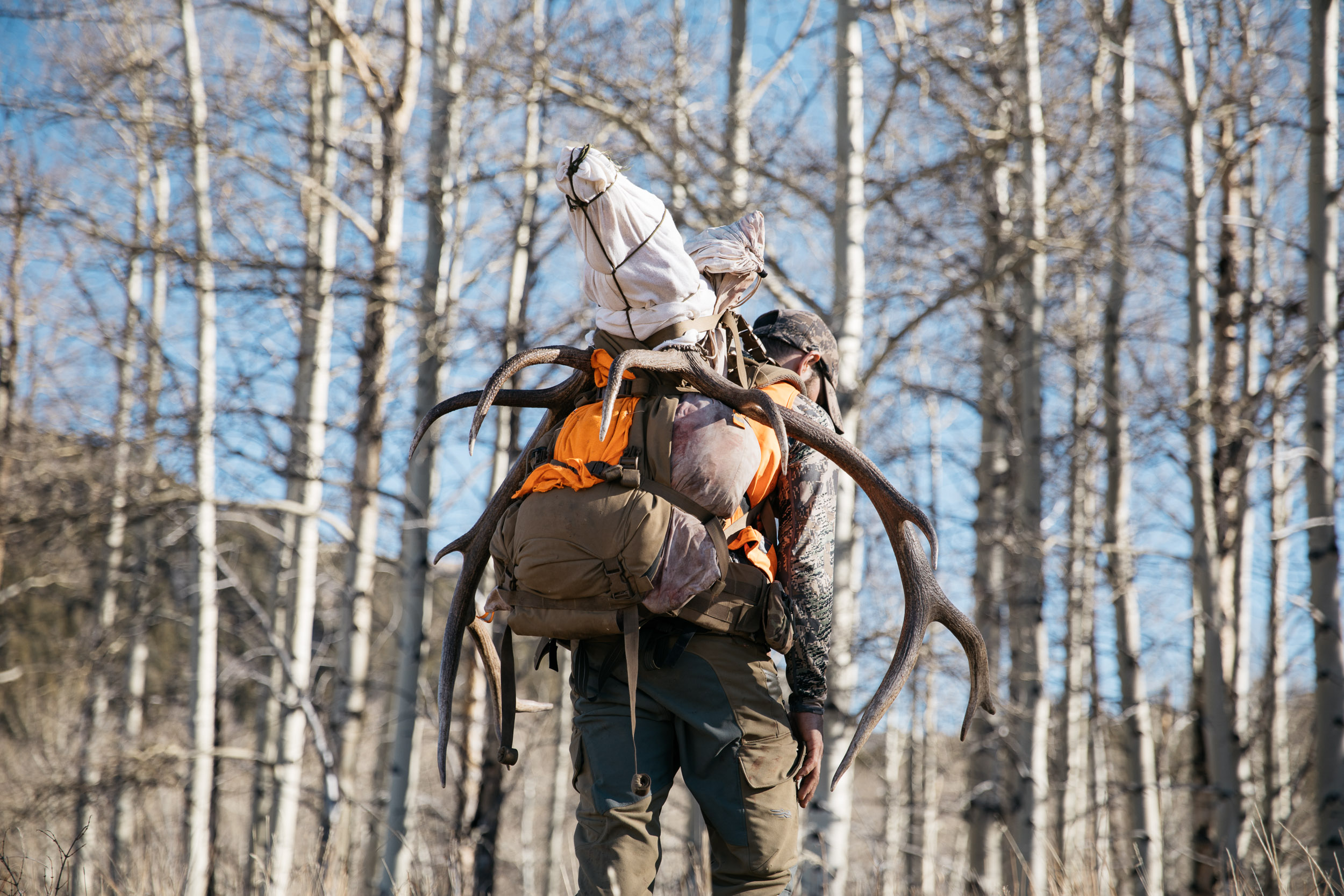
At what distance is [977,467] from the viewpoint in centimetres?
974

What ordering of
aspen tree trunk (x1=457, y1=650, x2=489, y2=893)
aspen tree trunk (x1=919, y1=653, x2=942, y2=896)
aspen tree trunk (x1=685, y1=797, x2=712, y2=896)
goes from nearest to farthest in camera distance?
aspen tree trunk (x1=685, y1=797, x2=712, y2=896), aspen tree trunk (x1=457, y1=650, x2=489, y2=893), aspen tree trunk (x1=919, y1=653, x2=942, y2=896)

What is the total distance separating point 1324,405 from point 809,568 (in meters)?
5.18

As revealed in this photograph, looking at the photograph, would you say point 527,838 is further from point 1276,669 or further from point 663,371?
point 663,371

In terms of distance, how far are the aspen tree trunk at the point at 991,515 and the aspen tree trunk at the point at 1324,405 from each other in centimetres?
173

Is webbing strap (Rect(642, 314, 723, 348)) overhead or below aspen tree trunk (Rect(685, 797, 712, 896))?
overhead

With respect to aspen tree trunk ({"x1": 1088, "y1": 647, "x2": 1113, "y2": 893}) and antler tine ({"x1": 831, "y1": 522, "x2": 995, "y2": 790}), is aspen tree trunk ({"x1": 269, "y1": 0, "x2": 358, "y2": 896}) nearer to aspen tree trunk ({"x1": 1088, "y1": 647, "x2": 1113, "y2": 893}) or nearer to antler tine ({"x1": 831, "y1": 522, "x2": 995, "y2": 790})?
antler tine ({"x1": 831, "y1": 522, "x2": 995, "y2": 790})

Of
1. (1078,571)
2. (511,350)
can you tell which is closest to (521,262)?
(511,350)

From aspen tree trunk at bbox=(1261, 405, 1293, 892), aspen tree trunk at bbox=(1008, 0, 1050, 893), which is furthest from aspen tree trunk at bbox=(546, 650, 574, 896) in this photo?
aspen tree trunk at bbox=(1261, 405, 1293, 892)

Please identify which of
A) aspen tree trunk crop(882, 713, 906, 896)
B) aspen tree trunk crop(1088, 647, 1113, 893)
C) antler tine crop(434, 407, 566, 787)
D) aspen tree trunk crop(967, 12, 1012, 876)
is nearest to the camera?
antler tine crop(434, 407, 566, 787)

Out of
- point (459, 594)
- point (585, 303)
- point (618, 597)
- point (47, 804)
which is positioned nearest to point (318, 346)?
point (585, 303)

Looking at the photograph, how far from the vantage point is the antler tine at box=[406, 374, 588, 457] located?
219cm

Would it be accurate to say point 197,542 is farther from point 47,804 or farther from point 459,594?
point 459,594

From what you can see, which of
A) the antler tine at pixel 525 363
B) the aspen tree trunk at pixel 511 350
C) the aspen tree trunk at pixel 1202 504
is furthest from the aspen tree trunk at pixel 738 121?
the antler tine at pixel 525 363

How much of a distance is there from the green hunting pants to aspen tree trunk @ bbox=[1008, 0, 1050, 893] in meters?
4.82
